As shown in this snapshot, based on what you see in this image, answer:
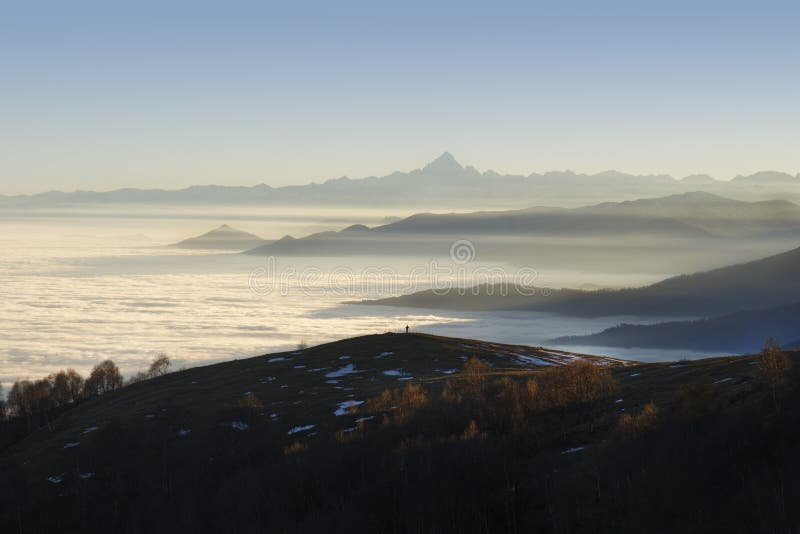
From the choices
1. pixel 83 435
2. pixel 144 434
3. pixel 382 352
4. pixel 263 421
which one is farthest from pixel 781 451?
pixel 382 352

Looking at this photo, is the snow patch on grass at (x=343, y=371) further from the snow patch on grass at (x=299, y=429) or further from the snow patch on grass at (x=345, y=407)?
the snow patch on grass at (x=299, y=429)

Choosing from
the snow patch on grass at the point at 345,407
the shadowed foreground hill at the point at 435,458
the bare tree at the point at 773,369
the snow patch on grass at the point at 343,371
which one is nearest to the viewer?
the shadowed foreground hill at the point at 435,458

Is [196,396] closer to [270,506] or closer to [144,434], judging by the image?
[144,434]

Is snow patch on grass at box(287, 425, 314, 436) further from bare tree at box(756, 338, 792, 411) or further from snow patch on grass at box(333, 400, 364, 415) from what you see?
bare tree at box(756, 338, 792, 411)

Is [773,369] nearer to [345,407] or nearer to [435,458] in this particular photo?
[435,458]

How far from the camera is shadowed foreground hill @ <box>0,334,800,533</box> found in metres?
49.9

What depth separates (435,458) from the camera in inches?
2746

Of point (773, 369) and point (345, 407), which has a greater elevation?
point (773, 369)

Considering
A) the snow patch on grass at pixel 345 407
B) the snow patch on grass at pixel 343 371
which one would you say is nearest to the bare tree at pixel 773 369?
the snow patch on grass at pixel 345 407

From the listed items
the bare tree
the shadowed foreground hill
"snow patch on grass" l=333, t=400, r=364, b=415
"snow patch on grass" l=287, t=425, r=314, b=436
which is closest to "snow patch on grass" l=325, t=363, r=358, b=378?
the shadowed foreground hill

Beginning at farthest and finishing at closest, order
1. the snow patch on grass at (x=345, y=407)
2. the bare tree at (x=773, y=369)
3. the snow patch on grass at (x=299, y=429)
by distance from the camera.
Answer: the snow patch on grass at (x=345, y=407), the snow patch on grass at (x=299, y=429), the bare tree at (x=773, y=369)

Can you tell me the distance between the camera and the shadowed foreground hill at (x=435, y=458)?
164 feet

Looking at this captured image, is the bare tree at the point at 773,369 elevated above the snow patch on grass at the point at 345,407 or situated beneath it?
elevated above

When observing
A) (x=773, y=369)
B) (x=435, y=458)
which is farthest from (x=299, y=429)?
(x=773, y=369)
